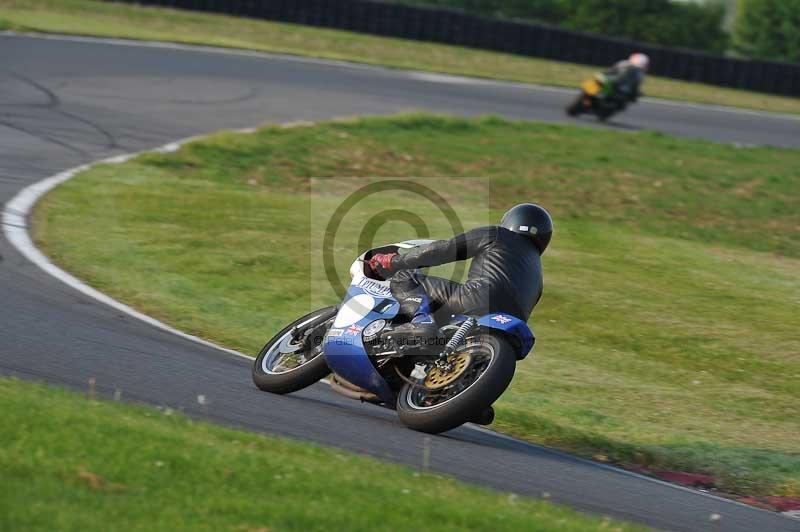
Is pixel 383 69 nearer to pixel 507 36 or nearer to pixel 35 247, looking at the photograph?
pixel 507 36

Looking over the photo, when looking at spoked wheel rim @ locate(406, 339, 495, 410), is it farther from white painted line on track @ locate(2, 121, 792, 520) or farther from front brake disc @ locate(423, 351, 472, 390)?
white painted line on track @ locate(2, 121, 792, 520)

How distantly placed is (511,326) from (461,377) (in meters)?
0.42

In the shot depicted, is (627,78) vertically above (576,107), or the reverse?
(627,78)

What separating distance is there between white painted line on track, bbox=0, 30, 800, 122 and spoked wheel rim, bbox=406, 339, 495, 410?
1825cm

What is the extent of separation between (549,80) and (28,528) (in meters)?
25.7

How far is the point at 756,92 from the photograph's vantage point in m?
31.9

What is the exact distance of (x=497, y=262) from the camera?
22.9ft

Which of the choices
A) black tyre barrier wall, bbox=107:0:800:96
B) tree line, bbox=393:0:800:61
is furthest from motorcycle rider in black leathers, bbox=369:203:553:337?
tree line, bbox=393:0:800:61

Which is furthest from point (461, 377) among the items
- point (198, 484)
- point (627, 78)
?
point (627, 78)

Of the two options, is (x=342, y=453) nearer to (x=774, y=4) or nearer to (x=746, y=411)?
(x=746, y=411)

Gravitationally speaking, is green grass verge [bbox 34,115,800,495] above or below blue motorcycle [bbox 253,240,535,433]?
below

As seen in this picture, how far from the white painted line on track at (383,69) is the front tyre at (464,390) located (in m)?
18.2

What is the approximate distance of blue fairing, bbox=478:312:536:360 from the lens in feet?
21.9

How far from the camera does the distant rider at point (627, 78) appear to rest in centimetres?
2400
